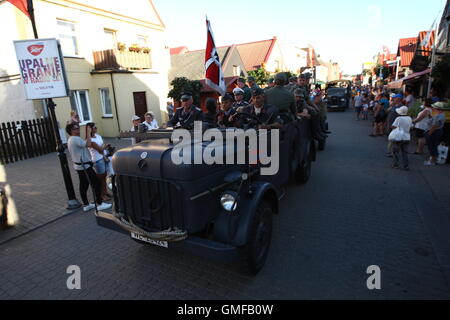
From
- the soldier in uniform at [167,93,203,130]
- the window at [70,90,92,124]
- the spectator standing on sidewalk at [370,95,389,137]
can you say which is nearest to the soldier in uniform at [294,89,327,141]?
the soldier in uniform at [167,93,203,130]

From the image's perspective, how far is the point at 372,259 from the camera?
3447 mm

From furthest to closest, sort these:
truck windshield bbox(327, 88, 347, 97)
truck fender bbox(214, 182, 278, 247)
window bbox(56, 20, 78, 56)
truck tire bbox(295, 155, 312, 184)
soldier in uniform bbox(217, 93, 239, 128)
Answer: truck windshield bbox(327, 88, 347, 97) < window bbox(56, 20, 78, 56) < truck tire bbox(295, 155, 312, 184) < soldier in uniform bbox(217, 93, 239, 128) < truck fender bbox(214, 182, 278, 247)

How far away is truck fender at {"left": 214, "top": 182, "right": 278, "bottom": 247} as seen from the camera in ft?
9.23

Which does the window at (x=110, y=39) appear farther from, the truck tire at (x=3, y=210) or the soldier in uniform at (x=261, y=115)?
the soldier in uniform at (x=261, y=115)

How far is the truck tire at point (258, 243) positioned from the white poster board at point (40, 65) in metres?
4.68

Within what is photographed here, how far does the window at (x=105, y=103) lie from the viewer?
14.4 meters

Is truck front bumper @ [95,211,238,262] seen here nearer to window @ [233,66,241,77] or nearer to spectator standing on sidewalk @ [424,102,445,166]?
spectator standing on sidewalk @ [424,102,445,166]

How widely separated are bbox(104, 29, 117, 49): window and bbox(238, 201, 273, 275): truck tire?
49.1 feet

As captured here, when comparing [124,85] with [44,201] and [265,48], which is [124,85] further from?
[265,48]

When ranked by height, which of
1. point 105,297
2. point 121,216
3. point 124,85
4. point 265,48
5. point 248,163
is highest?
point 265,48

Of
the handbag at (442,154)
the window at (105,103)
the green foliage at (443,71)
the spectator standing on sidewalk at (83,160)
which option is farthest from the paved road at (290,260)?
the window at (105,103)

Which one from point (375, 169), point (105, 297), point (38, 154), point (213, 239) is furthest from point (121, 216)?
point (38, 154)

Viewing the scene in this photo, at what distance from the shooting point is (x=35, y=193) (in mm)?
6559

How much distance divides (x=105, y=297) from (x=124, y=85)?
1335cm
